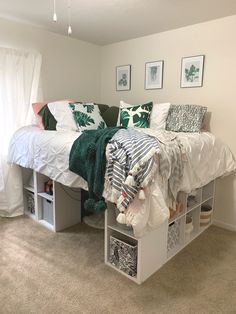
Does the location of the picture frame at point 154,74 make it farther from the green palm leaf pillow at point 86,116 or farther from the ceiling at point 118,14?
the green palm leaf pillow at point 86,116

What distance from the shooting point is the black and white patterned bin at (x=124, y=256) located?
1.86 meters

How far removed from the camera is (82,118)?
257 cm

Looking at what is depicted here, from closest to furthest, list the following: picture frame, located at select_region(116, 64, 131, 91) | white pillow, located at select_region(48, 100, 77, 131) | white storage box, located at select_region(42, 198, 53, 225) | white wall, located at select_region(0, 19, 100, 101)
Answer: white pillow, located at select_region(48, 100, 77, 131), white storage box, located at select_region(42, 198, 53, 225), white wall, located at select_region(0, 19, 100, 101), picture frame, located at select_region(116, 64, 131, 91)

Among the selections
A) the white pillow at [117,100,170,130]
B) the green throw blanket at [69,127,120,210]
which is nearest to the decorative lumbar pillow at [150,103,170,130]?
the white pillow at [117,100,170,130]

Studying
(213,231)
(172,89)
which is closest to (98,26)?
(172,89)

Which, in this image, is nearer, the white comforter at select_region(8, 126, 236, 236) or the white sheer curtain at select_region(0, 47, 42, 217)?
the white comforter at select_region(8, 126, 236, 236)

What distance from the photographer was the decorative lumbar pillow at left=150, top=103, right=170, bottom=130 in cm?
269

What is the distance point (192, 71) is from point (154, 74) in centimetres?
50

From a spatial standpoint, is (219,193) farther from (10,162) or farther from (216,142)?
(10,162)

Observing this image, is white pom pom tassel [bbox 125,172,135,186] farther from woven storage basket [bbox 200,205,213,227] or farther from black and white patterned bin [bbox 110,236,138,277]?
woven storage basket [bbox 200,205,213,227]

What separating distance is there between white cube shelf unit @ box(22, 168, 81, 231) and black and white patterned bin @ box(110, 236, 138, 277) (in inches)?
31.0

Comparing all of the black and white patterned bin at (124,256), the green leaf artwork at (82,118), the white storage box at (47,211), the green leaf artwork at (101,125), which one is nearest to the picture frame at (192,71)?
the green leaf artwork at (101,125)

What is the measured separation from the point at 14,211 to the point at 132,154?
1907 millimetres

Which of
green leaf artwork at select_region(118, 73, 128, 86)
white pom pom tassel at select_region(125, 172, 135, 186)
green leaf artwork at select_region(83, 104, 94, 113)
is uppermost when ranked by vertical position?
green leaf artwork at select_region(118, 73, 128, 86)
